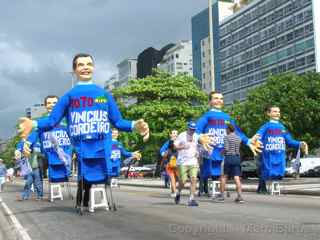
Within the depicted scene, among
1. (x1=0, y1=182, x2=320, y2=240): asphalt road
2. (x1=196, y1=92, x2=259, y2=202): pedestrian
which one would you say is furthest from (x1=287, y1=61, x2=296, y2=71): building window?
(x1=0, y1=182, x2=320, y2=240): asphalt road

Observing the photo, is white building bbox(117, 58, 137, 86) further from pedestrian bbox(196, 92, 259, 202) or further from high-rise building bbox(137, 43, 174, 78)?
pedestrian bbox(196, 92, 259, 202)

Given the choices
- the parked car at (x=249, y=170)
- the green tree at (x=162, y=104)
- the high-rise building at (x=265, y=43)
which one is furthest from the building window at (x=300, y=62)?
the parked car at (x=249, y=170)

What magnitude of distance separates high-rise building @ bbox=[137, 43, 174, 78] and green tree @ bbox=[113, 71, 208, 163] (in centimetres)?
10081

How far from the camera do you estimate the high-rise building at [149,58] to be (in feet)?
507

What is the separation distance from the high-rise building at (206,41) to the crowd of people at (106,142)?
351 ft

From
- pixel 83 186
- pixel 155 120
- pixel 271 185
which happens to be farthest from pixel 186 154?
pixel 155 120

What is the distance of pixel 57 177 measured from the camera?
14242 millimetres

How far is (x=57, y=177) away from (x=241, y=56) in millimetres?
103159

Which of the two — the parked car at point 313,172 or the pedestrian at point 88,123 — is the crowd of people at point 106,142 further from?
the parked car at point 313,172

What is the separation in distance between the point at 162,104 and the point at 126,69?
132 meters

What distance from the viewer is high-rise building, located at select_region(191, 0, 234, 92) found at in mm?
125438

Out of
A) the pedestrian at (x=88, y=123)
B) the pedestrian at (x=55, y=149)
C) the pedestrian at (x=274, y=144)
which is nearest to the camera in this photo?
the pedestrian at (x=88, y=123)

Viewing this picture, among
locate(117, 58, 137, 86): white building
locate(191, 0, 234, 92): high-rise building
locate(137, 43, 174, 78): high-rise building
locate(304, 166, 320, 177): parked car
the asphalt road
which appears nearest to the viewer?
the asphalt road

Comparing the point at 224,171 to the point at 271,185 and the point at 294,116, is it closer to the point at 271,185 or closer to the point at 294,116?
the point at 271,185
